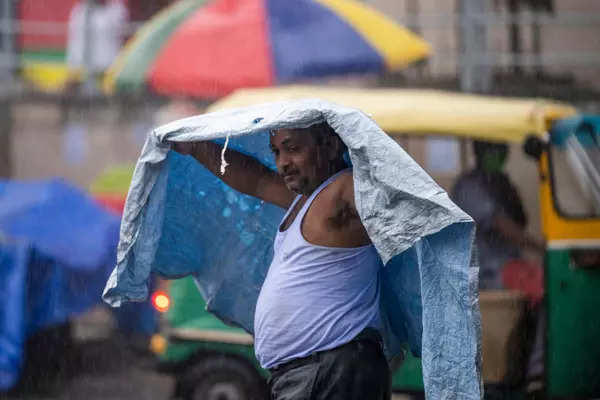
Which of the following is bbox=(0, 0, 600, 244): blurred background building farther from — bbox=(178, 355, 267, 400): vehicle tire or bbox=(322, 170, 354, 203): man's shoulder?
bbox=(322, 170, 354, 203): man's shoulder

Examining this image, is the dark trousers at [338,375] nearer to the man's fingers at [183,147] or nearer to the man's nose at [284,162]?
the man's nose at [284,162]

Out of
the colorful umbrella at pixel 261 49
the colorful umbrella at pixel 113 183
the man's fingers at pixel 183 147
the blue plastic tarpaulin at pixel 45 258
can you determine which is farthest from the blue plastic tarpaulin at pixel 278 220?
the colorful umbrella at pixel 113 183

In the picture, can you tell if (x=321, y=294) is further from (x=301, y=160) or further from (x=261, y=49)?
(x=261, y=49)

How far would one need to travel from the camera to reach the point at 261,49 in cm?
857

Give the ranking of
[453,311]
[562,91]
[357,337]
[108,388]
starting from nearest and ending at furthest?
[453,311], [357,337], [108,388], [562,91]

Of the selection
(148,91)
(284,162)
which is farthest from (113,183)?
(284,162)

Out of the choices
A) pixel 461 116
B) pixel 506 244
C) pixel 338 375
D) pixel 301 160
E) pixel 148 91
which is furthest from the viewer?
pixel 148 91

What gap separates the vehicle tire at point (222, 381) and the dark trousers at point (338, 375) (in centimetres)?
308

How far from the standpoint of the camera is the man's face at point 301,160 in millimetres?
3299

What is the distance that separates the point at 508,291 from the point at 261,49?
3597 mm

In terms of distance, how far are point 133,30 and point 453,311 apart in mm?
10874

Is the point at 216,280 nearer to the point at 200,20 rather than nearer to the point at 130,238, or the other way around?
the point at 130,238

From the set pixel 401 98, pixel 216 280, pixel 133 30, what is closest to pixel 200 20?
pixel 401 98

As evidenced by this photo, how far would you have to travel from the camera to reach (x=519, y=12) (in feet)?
41.6
